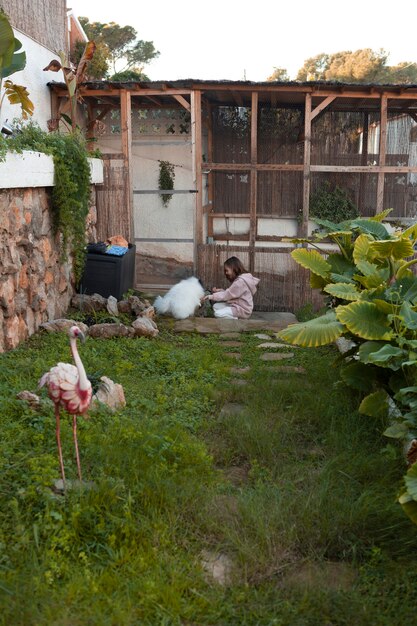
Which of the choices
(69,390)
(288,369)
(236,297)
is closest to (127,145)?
(236,297)

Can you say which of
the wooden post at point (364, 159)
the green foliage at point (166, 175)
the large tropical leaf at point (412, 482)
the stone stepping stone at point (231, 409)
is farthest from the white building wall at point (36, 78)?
the large tropical leaf at point (412, 482)

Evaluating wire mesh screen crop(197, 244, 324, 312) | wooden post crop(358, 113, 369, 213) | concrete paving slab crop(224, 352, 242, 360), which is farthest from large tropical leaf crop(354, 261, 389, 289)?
wooden post crop(358, 113, 369, 213)

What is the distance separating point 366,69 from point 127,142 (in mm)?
25875

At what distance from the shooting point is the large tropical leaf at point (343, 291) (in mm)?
5273

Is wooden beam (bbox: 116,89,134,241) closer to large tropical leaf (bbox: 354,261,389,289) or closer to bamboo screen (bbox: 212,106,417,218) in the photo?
bamboo screen (bbox: 212,106,417,218)

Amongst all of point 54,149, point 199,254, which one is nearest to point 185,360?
point 54,149

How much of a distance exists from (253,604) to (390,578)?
710mm

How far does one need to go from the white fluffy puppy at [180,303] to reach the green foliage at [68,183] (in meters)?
1.28

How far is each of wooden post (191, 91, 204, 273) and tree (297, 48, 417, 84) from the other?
21.7 metres

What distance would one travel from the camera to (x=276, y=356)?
735 cm

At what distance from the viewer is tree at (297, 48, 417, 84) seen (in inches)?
1286

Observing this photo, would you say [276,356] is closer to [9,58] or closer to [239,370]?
[239,370]

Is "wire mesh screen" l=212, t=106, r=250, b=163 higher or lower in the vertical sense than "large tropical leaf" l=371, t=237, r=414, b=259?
higher

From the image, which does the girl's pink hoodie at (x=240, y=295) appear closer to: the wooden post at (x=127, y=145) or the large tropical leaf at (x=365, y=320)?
the wooden post at (x=127, y=145)
